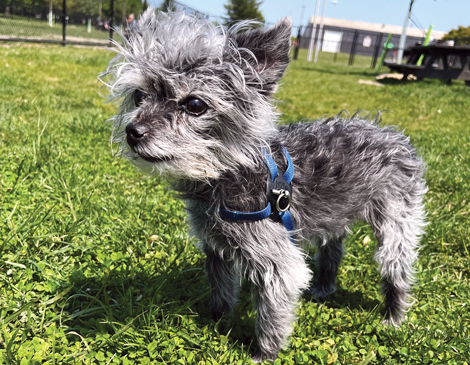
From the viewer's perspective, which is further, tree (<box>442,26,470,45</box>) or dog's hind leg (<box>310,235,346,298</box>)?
tree (<box>442,26,470,45</box>)

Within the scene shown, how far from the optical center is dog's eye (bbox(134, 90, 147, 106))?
2430mm

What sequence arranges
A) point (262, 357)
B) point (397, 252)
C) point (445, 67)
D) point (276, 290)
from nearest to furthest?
point (276, 290)
point (262, 357)
point (397, 252)
point (445, 67)

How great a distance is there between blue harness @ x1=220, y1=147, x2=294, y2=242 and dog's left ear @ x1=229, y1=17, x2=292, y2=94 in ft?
1.66

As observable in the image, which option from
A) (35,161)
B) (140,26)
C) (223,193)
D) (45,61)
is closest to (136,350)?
(223,193)

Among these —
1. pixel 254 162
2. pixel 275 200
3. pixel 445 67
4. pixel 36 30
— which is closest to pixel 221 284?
pixel 275 200

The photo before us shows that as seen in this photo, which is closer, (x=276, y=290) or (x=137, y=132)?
(x=137, y=132)

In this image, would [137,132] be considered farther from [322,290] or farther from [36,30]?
[36,30]

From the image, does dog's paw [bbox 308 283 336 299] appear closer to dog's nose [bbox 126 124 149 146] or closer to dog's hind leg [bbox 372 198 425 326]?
dog's hind leg [bbox 372 198 425 326]

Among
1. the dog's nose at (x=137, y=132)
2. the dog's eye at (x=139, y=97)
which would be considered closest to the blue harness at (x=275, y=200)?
the dog's nose at (x=137, y=132)

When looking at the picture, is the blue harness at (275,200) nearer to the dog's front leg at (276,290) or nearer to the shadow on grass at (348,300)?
the dog's front leg at (276,290)

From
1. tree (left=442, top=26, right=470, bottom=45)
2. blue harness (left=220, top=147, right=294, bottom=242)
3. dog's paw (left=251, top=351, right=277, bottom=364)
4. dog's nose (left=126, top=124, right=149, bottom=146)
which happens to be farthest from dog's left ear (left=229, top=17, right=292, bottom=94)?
tree (left=442, top=26, right=470, bottom=45)

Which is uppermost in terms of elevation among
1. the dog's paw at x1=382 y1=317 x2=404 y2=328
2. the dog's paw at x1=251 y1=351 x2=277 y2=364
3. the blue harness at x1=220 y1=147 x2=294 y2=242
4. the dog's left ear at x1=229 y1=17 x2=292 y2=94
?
the dog's left ear at x1=229 y1=17 x2=292 y2=94

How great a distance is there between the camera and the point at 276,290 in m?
2.71

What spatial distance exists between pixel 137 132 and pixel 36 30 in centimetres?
2267
